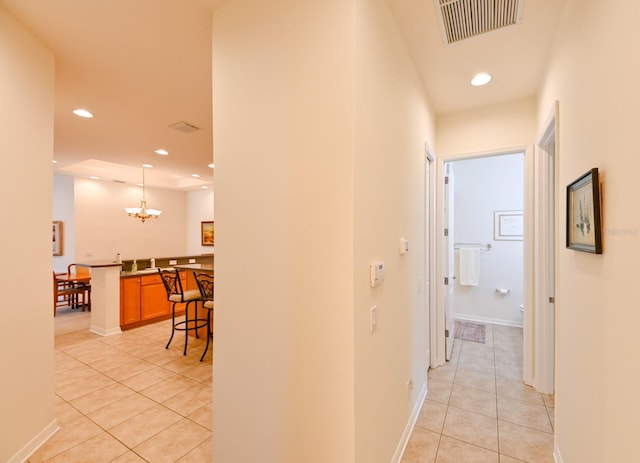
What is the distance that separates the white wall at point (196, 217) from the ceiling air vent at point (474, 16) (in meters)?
7.25

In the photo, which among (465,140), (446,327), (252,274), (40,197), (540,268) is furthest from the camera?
(446,327)

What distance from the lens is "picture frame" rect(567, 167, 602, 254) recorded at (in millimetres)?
1190

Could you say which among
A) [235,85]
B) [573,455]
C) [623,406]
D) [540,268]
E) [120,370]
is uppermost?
[235,85]

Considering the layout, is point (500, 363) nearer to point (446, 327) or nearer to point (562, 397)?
point (446, 327)

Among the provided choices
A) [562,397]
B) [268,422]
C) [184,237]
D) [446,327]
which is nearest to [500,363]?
[446,327]

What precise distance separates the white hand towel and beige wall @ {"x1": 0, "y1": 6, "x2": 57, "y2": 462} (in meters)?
5.10

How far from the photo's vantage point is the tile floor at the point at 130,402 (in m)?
1.99

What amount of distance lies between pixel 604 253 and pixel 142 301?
5.56 meters

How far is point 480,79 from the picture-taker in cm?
251

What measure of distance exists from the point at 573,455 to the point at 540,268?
62.8 inches

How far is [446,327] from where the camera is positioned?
3312 mm

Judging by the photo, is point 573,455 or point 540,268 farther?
point 540,268

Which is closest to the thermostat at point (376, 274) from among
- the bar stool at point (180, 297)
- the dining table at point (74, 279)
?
the bar stool at point (180, 297)

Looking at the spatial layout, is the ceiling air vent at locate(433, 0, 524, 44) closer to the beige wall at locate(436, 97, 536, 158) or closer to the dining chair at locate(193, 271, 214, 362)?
the beige wall at locate(436, 97, 536, 158)
